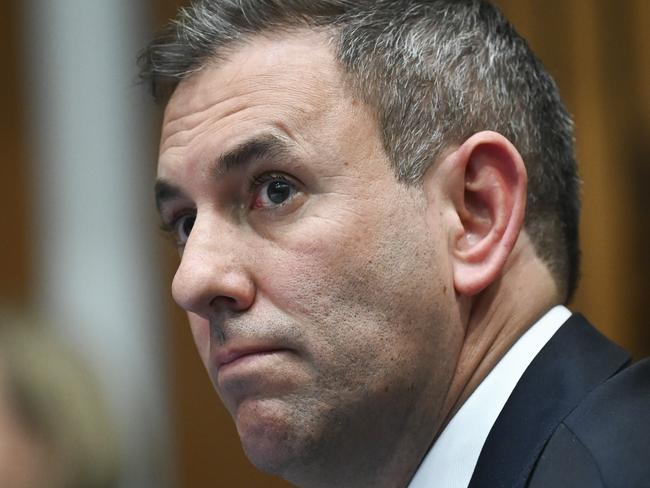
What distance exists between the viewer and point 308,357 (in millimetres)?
2059

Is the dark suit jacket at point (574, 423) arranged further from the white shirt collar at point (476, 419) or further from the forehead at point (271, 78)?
the forehead at point (271, 78)

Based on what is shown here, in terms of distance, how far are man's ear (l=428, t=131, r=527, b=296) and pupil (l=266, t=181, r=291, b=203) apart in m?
0.30

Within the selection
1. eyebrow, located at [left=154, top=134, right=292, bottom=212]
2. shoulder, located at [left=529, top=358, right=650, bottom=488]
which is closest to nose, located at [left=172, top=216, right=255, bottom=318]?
eyebrow, located at [left=154, top=134, right=292, bottom=212]

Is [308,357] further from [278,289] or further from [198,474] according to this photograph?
[198,474]

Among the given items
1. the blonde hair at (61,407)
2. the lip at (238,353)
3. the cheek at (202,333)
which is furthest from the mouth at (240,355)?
the blonde hair at (61,407)

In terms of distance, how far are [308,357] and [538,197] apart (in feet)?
1.98

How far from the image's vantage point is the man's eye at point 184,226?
236 centimetres

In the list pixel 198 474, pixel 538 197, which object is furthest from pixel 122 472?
pixel 198 474

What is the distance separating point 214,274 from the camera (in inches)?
81.7

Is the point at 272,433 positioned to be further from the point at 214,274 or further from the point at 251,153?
the point at 251,153

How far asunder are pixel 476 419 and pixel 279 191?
0.57 meters

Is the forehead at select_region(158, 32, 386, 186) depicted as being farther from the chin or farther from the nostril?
the chin

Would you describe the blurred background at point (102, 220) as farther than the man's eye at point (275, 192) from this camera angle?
Yes

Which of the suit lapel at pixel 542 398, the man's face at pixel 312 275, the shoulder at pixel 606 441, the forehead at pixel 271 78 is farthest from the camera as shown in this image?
the forehead at pixel 271 78
